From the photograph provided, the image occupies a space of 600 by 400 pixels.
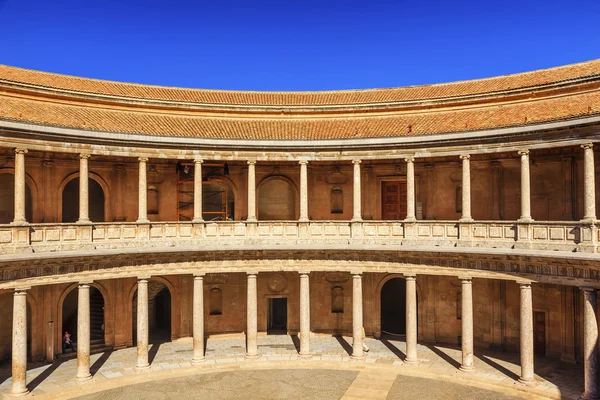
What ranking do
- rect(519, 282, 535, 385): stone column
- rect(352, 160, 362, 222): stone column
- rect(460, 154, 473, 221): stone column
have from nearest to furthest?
rect(519, 282, 535, 385): stone column
rect(460, 154, 473, 221): stone column
rect(352, 160, 362, 222): stone column

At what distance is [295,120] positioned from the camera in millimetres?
29828

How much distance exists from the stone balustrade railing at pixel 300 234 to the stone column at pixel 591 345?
2.00 meters

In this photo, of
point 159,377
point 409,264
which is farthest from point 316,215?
point 159,377

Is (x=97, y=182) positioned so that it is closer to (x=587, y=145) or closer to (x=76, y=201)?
(x=76, y=201)

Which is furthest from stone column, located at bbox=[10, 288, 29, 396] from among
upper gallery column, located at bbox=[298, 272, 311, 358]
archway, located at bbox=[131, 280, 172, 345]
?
upper gallery column, located at bbox=[298, 272, 311, 358]

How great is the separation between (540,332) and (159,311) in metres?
22.4

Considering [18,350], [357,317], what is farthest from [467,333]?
[18,350]

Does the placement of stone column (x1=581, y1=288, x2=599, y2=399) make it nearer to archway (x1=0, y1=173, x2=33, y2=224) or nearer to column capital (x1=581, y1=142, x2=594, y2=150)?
column capital (x1=581, y1=142, x2=594, y2=150)

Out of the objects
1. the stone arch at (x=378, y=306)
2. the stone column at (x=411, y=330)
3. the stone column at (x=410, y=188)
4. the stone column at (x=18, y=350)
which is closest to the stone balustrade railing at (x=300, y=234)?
the stone column at (x=410, y=188)

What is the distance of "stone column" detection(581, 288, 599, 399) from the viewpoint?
19344mm

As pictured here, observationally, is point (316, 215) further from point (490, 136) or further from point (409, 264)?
point (490, 136)

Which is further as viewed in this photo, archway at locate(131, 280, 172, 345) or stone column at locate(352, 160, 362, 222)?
archway at locate(131, 280, 172, 345)

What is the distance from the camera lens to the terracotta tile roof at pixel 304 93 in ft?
87.8

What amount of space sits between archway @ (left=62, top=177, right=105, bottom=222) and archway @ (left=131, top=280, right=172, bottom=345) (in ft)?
17.3
